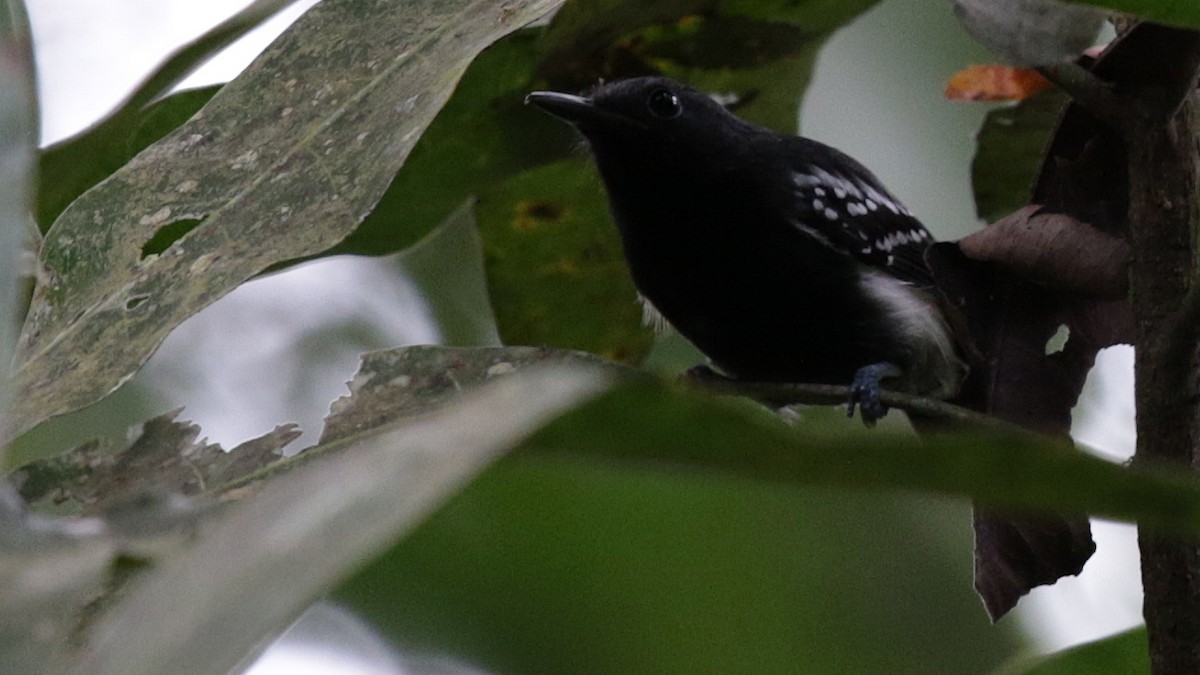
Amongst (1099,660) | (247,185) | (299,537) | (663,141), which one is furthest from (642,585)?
(299,537)

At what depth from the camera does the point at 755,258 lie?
312 cm

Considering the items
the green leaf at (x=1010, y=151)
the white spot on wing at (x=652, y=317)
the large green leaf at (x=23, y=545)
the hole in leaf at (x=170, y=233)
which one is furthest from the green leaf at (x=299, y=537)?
the white spot on wing at (x=652, y=317)

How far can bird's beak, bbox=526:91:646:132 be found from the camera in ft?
8.99

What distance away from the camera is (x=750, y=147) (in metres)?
3.43

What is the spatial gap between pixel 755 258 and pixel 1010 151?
61 cm

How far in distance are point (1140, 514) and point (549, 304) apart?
1920 millimetres

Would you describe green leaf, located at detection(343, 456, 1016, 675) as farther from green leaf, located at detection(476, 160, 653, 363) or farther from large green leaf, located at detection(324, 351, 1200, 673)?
green leaf, located at detection(476, 160, 653, 363)

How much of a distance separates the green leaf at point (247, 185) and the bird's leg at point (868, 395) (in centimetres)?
87

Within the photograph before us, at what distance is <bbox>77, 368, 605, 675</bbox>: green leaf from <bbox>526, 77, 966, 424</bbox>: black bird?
196 centimetres

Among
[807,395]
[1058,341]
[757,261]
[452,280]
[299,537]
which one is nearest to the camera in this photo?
[299,537]

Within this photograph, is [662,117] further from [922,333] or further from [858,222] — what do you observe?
[922,333]

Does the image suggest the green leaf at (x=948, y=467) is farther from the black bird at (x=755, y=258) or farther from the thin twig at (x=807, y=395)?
the black bird at (x=755, y=258)

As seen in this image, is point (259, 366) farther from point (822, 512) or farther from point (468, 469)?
point (468, 469)

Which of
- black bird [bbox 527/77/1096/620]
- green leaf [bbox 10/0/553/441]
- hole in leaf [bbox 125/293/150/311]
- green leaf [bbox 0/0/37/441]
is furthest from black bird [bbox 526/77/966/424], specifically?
green leaf [bbox 0/0/37/441]
